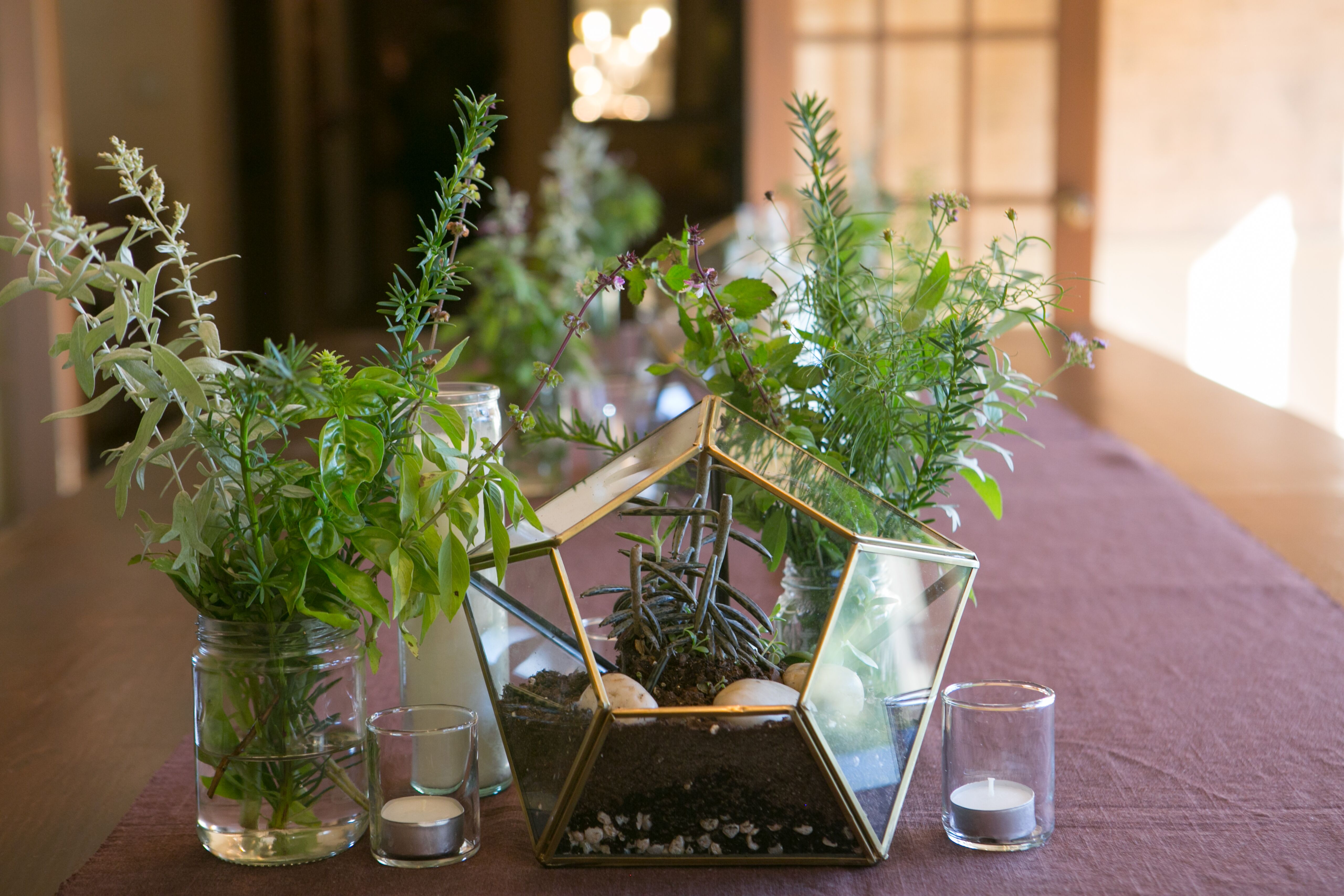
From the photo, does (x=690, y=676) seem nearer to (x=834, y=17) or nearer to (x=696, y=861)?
(x=696, y=861)

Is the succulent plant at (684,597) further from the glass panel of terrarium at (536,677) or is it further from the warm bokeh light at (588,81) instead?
the warm bokeh light at (588,81)

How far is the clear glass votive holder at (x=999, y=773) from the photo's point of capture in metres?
0.61

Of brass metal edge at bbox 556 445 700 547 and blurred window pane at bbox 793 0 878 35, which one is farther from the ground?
blurred window pane at bbox 793 0 878 35

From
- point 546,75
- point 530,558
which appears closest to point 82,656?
point 530,558

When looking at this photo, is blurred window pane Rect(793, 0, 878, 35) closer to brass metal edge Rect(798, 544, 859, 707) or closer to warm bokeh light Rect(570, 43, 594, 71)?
warm bokeh light Rect(570, 43, 594, 71)

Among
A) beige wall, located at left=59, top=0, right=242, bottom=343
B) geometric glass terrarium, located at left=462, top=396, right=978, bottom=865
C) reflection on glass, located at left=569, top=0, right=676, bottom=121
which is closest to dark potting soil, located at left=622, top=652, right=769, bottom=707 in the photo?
geometric glass terrarium, located at left=462, top=396, right=978, bottom=865

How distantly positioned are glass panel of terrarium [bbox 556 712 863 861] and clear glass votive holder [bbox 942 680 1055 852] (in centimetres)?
7

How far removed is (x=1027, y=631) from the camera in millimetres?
1014

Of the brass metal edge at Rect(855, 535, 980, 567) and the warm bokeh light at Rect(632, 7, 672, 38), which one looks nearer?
the brass metal edge at Rect(855, 535, 980, 567)

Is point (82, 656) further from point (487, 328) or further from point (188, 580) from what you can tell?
point (487, 328)

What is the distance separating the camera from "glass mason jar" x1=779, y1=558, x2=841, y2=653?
2.09 feet

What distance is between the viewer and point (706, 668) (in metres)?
0.59

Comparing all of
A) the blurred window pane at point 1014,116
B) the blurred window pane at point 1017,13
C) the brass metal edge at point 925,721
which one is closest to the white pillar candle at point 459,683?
the brass metal edge at point 925,721

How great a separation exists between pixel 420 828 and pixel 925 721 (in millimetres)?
260
